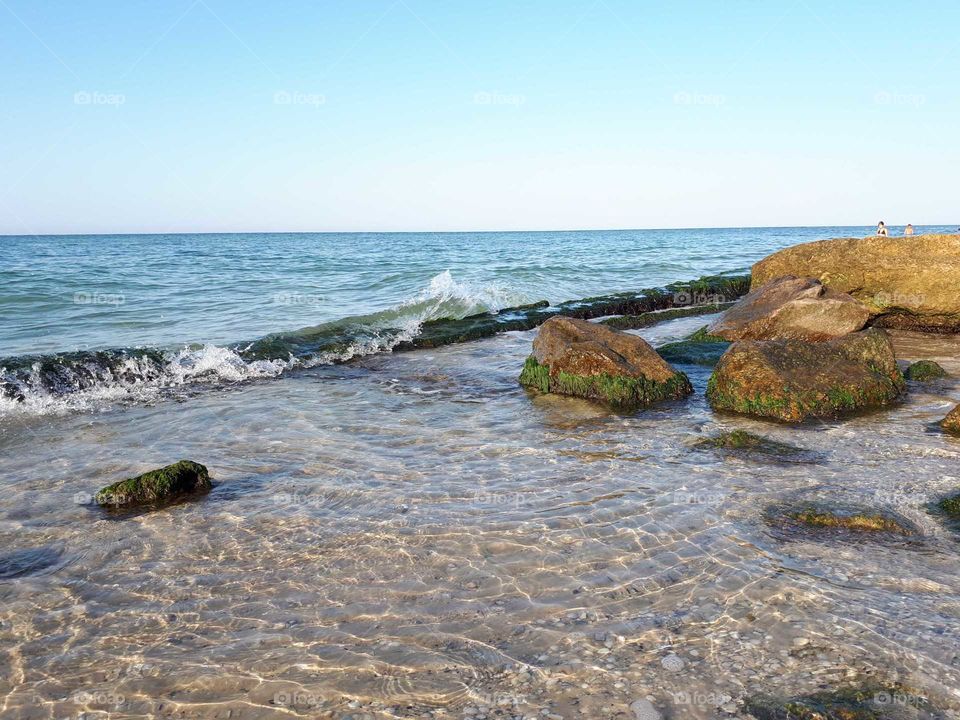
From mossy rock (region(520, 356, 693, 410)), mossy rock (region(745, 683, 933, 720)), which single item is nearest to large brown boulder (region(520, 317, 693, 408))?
mossy rock (region(520, 356, 693, 410))

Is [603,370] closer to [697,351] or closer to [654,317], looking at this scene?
[697,351]

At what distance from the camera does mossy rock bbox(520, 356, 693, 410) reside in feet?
29.2

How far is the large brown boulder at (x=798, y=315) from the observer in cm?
1097

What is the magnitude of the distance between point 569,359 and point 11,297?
17880 millimetres

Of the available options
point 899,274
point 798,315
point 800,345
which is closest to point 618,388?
point 800,345

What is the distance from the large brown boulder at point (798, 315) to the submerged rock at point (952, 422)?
3522mm

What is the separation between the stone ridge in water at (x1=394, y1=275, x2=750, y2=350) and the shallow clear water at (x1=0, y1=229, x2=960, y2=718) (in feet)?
23.3

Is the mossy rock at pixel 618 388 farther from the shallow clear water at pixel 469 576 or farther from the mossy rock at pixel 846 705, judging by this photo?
the mossy rock at pixel 846 705

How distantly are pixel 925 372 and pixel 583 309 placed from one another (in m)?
9.16

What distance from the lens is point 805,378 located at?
8195 millimetres

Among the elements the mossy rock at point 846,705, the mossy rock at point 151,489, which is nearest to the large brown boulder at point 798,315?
the mossy rock at point 846,705

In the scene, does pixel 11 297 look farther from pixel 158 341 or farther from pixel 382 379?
pixel 382 379

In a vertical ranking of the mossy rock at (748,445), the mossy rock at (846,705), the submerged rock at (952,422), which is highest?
the submerged rock at (952,422)

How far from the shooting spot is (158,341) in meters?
13.8
